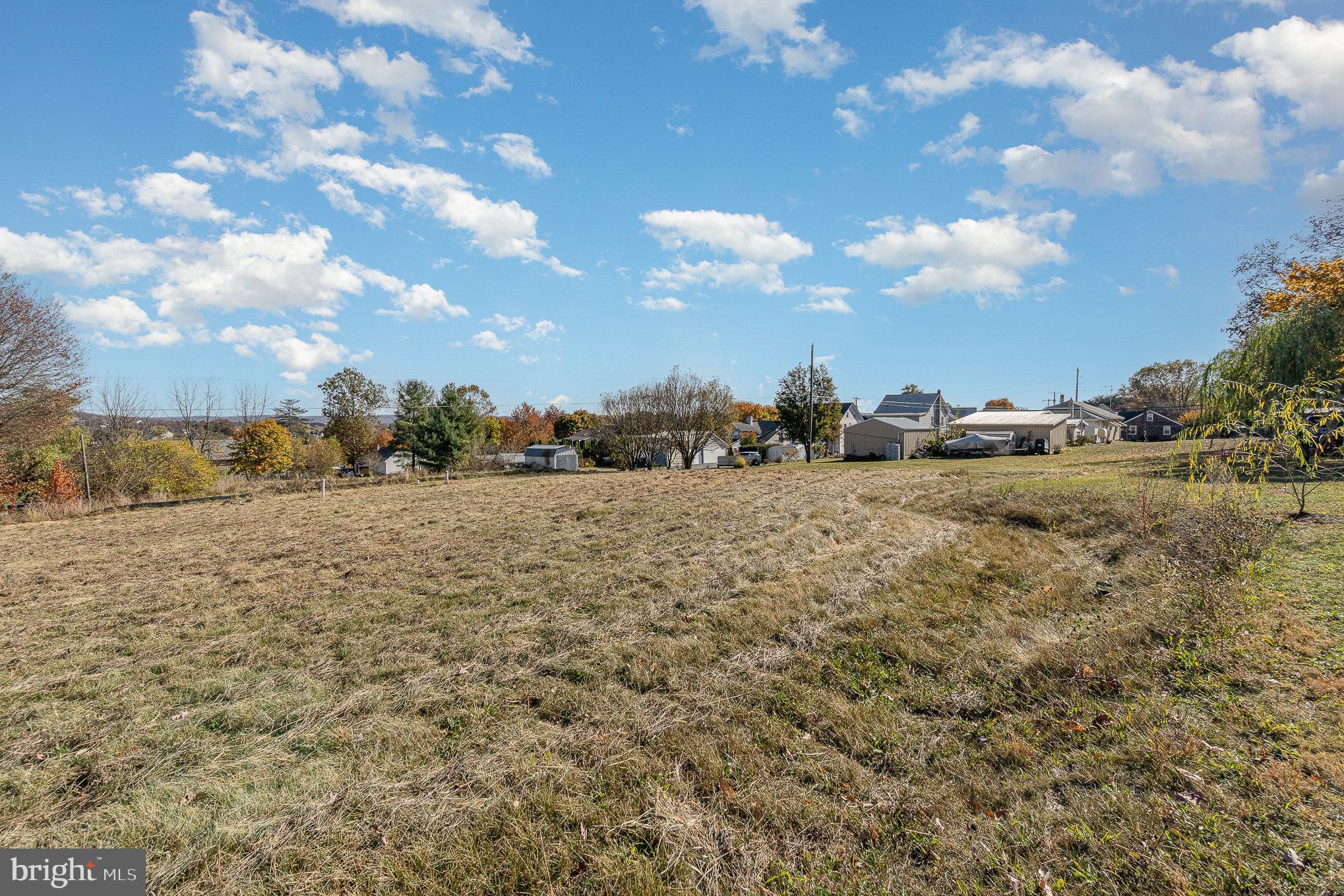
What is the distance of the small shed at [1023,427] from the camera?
1499 inches

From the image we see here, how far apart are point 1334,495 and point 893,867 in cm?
1274

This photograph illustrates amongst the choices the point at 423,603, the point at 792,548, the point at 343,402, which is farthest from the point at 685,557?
the point at 343,402

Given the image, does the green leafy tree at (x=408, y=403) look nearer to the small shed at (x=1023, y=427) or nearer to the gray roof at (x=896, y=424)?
the gray roof at (x=896, y=424)

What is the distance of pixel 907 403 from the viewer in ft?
160

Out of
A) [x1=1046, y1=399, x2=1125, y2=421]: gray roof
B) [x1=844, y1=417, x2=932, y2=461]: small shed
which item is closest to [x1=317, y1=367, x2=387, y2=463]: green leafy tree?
[x1=844, y1=417, x2=932, y2=461]: small shed

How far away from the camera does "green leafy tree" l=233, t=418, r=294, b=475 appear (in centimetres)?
4119

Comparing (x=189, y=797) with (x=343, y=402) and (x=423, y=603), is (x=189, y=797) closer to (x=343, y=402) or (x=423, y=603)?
(x=423, y=603)

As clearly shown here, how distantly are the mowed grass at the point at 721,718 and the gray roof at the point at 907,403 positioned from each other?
39.3 meters

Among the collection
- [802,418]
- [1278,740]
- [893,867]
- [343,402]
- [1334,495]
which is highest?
[343,402]

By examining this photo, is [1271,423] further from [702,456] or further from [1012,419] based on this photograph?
[702,456]

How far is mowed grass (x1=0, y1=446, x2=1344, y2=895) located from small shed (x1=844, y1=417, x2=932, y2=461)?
96.1ft

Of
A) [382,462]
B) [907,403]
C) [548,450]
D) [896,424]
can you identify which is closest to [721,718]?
[896,424]

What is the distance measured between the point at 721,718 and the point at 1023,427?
143ft

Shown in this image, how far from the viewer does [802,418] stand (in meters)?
49.2
